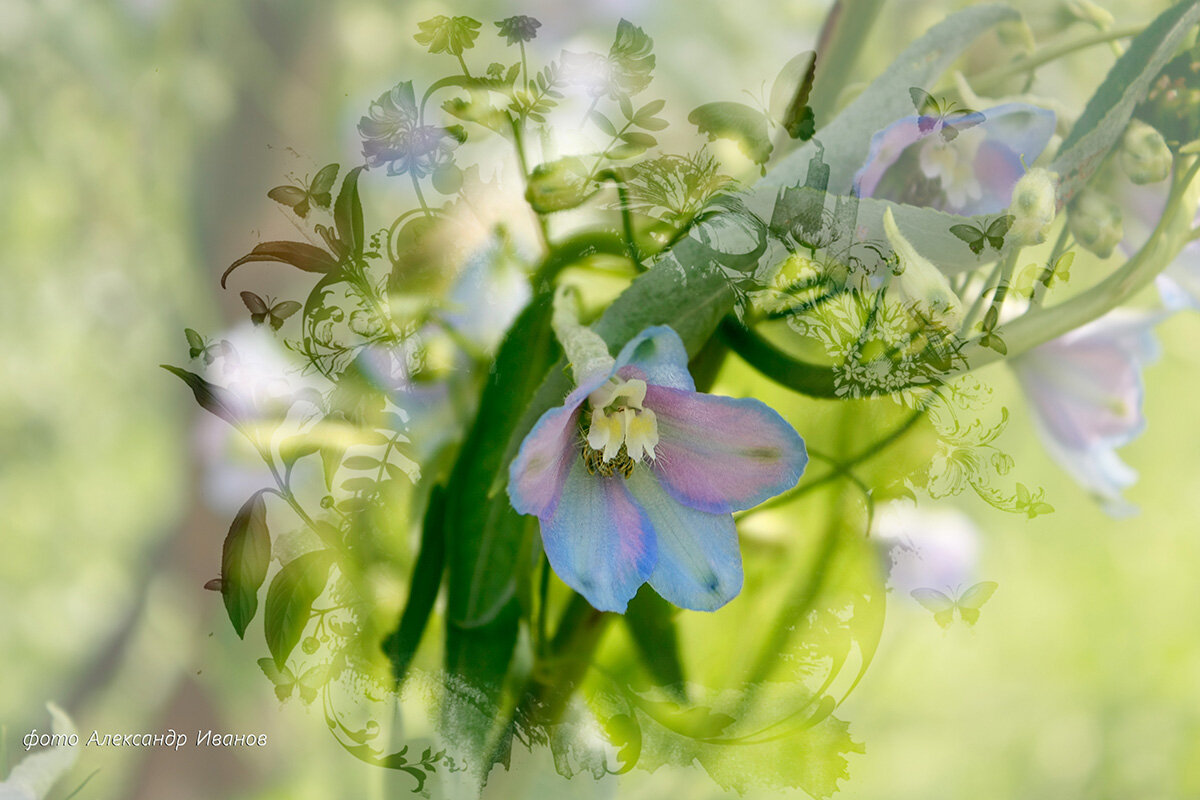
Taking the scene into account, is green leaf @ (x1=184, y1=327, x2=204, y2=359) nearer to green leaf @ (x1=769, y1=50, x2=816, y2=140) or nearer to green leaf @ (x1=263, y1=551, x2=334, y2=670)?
green leaf @ (x1=263, y1=551, x2=334, y2=670)

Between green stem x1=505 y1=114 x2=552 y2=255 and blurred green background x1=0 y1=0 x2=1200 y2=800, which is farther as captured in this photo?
blurred green background x1=0 y1=0 x2=1200 y2=800

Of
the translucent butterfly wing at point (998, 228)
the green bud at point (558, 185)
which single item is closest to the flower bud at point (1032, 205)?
the translucent butterfly wing at point (998, 228)

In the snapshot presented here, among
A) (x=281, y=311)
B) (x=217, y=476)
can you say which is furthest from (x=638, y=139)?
(x=217, y=476)

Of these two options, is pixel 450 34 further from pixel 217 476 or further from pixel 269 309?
pixel 217 476

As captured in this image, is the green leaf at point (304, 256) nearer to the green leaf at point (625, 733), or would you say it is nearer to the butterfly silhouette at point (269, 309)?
the butterfly silhouette at point (269, 309)

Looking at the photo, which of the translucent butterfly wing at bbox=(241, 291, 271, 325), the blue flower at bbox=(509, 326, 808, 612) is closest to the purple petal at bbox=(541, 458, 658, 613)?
the blue flower at bbox=(509, 326, 808, 612)

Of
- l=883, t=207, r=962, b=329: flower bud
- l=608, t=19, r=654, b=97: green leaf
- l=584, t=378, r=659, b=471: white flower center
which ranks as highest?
l=608, t=19, r=654, b=97: green leaf
